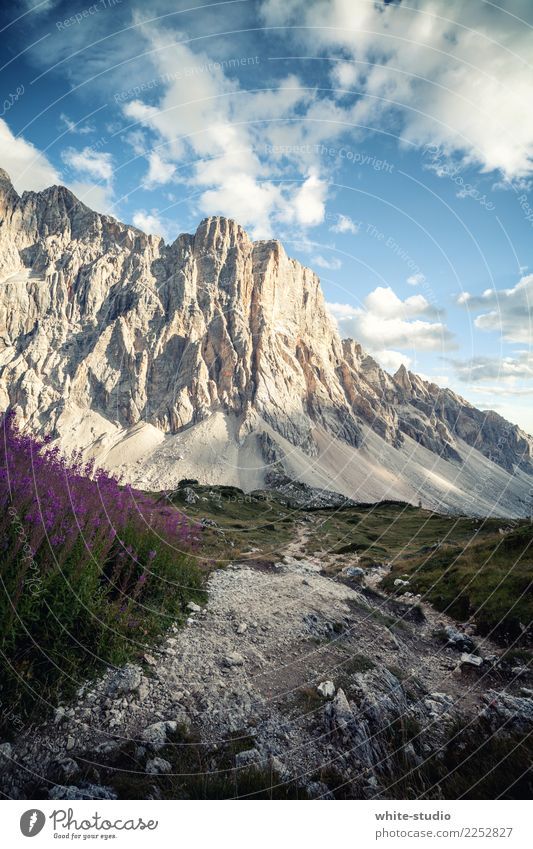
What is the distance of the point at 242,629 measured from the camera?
8.20 metres

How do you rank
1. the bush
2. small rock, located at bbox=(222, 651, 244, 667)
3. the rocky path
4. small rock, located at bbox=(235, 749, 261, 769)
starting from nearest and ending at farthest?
the rocky path, small rock, located at bbox=(235, 749, 261, 769), the bush, small rock, located at bbox=(222, 651, 244, 667)

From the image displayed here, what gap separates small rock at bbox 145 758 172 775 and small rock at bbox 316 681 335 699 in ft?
9.32

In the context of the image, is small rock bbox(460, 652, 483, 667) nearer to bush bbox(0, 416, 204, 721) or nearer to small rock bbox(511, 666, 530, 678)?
small rock bbox(511, 666, 530, 678)

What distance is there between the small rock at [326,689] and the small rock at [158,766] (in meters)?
2.84

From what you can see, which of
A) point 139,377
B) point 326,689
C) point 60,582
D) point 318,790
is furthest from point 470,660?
point 139,377

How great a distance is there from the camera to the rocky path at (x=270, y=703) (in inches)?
161

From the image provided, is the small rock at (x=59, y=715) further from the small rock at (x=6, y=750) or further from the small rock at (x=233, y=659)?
the small rock at (x=233, y=659)

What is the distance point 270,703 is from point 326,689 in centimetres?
99

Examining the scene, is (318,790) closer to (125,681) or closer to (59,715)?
(125,681)

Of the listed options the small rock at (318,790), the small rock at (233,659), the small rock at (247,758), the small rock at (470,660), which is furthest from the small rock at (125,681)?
the small rock at (470,660)

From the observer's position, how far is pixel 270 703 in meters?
5.66

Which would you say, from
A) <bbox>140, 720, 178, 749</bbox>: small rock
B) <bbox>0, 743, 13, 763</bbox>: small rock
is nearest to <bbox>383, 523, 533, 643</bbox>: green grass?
<bbox>140, 720, 178, 749</bbox>: small rock

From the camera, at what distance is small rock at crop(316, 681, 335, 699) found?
589 cm
